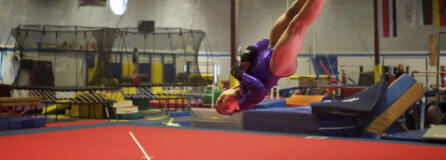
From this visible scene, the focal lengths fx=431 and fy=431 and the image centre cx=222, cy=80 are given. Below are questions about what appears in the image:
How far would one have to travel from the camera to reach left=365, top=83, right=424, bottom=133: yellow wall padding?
6.54 meters

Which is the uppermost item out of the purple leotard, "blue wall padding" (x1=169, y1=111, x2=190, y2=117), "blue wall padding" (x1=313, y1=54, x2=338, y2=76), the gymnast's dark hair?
"blue wall padding" (x1=313, y1=54, x2=338, y2=76)

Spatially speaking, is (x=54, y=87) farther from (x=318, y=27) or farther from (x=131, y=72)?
(x=318, y=27)

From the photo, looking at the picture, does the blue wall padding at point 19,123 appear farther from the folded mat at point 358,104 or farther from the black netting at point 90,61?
the folded mat at point 358,104

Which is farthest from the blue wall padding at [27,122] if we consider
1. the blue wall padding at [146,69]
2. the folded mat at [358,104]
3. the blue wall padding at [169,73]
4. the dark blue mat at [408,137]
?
the dark blue mat at [408,137]

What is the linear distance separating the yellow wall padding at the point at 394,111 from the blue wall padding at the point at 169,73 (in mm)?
5723

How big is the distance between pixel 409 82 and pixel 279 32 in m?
5.37

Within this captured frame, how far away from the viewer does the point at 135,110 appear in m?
10.1

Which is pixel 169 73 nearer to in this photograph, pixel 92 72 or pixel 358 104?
pixel 92 72

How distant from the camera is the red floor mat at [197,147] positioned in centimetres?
497

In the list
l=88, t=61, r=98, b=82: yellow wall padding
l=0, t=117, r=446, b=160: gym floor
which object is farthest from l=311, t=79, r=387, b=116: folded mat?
l=88, t=61, r=98, b=82: yellow wall padding

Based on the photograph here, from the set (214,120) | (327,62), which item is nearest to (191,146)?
(214,120)

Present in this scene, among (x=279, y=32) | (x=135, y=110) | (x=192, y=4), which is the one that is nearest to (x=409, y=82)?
(x=279, y=32)

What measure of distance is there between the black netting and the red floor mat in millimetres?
2583

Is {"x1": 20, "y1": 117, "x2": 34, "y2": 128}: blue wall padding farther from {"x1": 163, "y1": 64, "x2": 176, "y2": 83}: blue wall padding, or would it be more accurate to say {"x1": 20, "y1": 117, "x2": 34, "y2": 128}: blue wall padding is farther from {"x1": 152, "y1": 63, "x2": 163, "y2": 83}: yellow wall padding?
{"x1": 163, "y1": 64, "x2": 176, "y2": 83}: blue wall padding
